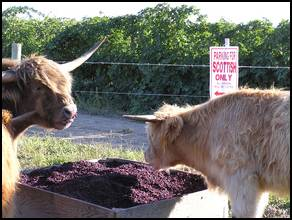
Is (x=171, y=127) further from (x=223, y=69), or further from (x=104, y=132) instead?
(x=104, y=132)

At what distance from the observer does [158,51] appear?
42.3ft

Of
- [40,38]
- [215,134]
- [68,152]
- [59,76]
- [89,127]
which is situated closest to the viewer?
[215,134]

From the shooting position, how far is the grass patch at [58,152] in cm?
718

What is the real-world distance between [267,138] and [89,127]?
7.81m

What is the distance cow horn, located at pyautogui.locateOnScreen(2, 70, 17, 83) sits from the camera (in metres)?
4.29

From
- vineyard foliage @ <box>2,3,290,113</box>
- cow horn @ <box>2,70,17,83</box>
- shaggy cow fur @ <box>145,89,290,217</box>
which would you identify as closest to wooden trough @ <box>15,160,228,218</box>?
shaggy cow fur @ <box>145,89,290,217</box>

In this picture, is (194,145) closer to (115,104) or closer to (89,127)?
(89,127)

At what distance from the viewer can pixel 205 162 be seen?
4266 millimetres

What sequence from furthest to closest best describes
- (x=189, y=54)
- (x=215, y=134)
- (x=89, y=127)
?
(x=189, y=54) → (x=89, y=127) → (x=215, y=134)

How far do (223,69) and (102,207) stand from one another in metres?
3.71

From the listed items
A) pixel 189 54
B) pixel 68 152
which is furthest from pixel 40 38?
pixel 68 152

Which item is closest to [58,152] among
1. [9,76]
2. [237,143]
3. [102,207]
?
[9,76]

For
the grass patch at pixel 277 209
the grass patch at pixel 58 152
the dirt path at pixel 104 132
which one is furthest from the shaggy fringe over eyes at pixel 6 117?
the dirt path at pixel 104 132

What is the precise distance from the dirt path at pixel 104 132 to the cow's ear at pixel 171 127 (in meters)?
4.26
